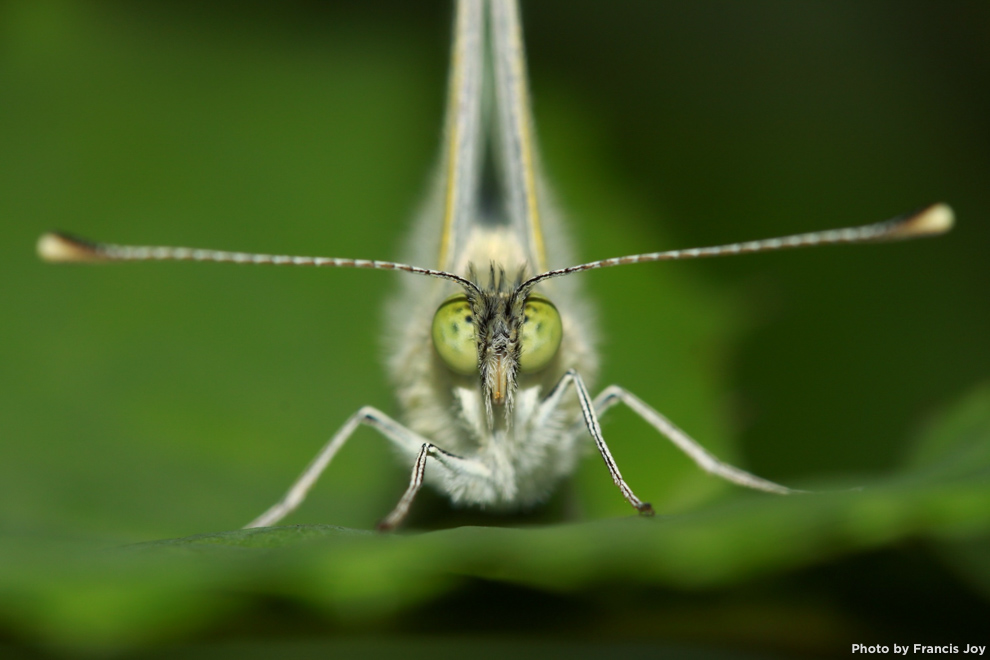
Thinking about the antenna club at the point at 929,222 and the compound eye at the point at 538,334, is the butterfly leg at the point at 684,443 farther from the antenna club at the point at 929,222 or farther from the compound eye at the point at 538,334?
the antenna club at the point at 929,222

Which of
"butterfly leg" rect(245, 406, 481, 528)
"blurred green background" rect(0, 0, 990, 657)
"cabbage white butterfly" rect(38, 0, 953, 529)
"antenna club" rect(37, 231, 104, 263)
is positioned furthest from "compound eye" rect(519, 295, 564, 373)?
"antenna club" rect(37, 231, 104, 263)

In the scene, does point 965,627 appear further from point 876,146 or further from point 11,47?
point 11,47

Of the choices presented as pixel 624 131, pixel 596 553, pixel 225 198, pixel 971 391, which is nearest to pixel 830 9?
pixel 624 131

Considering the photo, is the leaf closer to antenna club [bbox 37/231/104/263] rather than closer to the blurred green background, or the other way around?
antenna club [bbox 37/231/104/263]

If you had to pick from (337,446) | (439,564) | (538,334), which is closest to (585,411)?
(538,334)

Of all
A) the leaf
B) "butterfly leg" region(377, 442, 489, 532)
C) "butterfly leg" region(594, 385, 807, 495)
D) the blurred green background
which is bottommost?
the leaf

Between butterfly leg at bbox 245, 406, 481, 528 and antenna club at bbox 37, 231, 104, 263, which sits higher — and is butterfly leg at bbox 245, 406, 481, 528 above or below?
below

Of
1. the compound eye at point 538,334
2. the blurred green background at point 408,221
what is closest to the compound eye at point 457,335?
the compound eye at point 538,334
